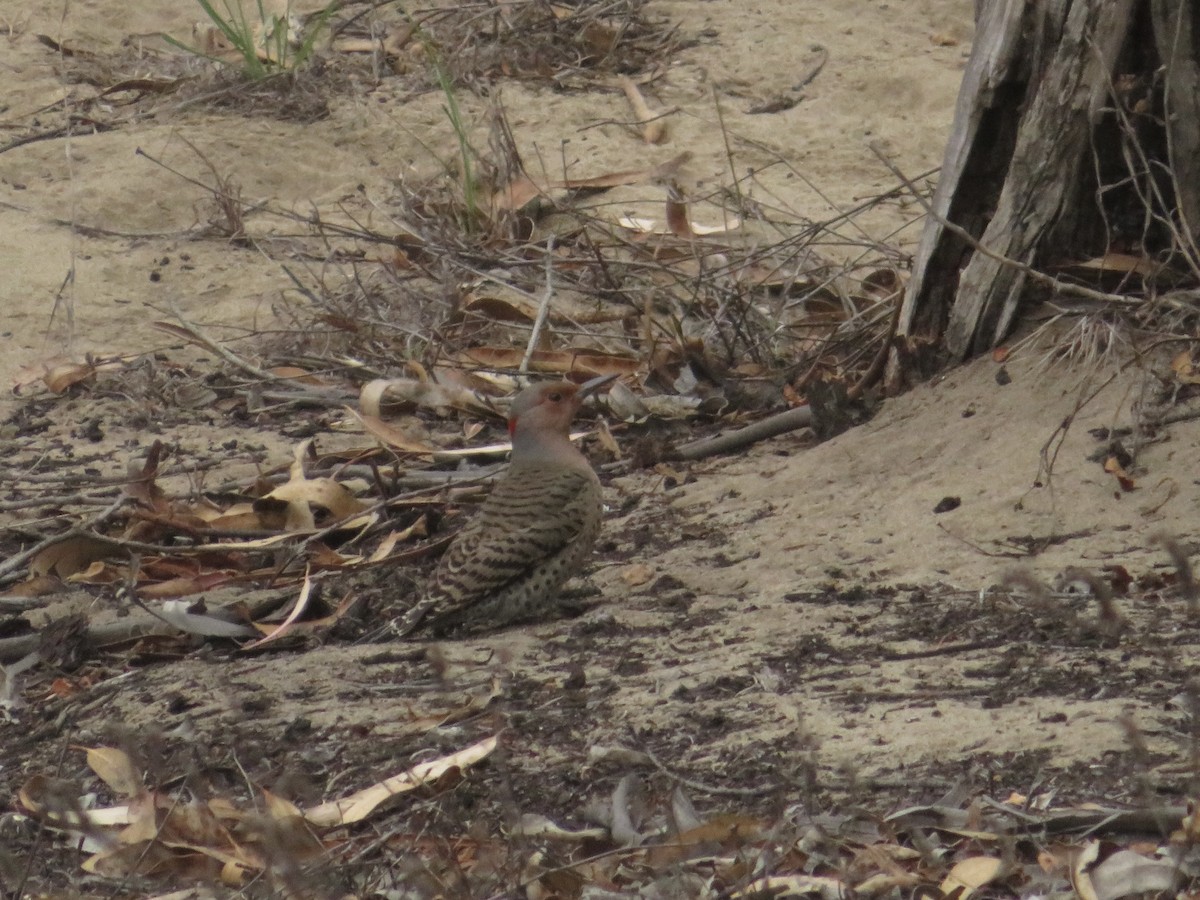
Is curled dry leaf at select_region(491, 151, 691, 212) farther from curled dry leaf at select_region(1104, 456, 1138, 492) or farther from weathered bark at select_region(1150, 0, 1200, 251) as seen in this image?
curled dry leaf at select_region(1104, 456, 1138, 492)

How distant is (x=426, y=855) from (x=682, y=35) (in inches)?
277

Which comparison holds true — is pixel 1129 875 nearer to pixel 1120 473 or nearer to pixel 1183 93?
pixel 1120 473

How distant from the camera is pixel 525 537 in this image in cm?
480

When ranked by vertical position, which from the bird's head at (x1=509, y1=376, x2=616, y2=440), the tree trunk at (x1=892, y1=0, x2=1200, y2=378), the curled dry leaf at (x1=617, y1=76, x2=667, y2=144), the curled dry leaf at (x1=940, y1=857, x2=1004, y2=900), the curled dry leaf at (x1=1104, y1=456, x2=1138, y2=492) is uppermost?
the tree trunk at (x1=892, y1=0, x2=1200, y2=378)

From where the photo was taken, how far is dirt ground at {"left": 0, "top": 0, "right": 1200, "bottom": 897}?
3318mm

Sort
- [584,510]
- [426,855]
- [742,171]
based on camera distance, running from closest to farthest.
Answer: [426,855] → [584,510] → [742,171]

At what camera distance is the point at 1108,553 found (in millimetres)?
4195

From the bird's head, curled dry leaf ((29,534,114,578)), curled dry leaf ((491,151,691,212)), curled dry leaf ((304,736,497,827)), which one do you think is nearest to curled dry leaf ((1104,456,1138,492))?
the bird's head

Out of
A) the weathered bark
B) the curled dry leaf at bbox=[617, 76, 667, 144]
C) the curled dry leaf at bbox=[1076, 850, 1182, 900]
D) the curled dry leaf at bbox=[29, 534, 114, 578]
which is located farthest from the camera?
the curled dry leaf at bbox=[617, 76, 667, 144]

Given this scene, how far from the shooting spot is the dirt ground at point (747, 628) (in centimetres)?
332

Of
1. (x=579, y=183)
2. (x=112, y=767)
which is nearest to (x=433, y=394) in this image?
(x=579, y=183)

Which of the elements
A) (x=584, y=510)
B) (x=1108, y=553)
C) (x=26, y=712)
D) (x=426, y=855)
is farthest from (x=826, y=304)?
(x=426, y=855)

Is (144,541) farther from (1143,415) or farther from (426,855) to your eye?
(1143,415)

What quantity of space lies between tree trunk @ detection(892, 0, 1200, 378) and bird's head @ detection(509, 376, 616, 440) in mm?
1126
